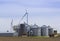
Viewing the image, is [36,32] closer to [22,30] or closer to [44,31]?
[44,31]

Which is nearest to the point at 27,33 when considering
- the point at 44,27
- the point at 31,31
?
the point at 31,31

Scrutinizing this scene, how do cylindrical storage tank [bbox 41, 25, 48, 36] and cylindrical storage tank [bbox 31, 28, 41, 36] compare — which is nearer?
cylindrical storage tank [bbox 31, 28, 41, 36]

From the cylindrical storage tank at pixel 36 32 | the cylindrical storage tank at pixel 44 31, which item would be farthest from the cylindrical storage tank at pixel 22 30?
the cylindrical storage tank at pixel 44 31

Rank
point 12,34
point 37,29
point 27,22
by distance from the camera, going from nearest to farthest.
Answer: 1. point 12,34
2. point 37,29
3. point 27,22

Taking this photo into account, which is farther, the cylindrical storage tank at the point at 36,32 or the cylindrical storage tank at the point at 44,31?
the cylindrical storage tank at the point at 44,31

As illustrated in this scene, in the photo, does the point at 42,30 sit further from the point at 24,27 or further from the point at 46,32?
the point at 24,27

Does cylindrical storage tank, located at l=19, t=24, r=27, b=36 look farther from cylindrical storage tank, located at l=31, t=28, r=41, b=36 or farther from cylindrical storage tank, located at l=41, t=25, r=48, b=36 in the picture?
cylindrical storage tank, located at l=41, t=25, r=48, b=36

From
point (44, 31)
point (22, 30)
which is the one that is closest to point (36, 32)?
point (44, 31)

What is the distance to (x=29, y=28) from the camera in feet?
460

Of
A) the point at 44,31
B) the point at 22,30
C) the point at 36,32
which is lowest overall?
the point at 36,32

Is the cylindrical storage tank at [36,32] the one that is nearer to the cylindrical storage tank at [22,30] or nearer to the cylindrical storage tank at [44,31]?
the cylindrical storage tank at [44,31]

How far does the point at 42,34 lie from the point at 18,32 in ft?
53.1

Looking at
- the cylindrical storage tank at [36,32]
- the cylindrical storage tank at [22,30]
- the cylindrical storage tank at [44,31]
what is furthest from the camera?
the cylindrical storage tank at [44,31]

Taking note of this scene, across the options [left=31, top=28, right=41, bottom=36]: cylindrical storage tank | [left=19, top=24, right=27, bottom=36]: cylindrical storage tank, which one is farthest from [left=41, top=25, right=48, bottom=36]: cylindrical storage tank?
[left=19, top=24, right=27, bottom=36]: cylindrical storage tank
